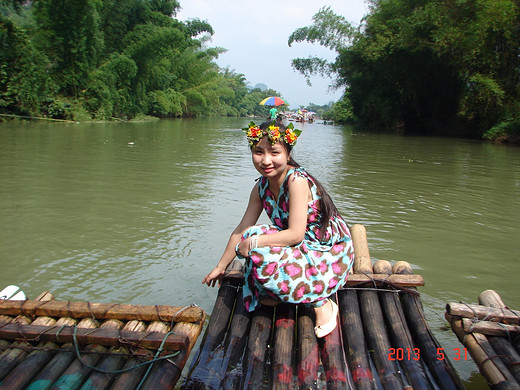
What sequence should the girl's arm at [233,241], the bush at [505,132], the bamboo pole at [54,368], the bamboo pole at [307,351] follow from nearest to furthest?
the bamboo pole at [54,368] < the bamboo pole at [307,351] < the girl's arm at [233,241] < the bush at [505,132]

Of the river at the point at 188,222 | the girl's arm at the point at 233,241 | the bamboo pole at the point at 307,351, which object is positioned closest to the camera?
the bamboo pole at the point at 307,351

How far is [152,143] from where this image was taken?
40.8 feet

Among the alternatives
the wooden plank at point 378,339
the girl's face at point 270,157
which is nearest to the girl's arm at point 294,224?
the girl's face at point 270,157

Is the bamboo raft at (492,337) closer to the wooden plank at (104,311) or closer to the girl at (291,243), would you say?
the girl at (291,243)

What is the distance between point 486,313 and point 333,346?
0.83 metres

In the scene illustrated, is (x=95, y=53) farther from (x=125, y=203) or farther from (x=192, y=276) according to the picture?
(x=192, y=276)

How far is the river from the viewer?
334cm

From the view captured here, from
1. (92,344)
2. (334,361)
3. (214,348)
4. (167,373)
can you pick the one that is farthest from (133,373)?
(334,361)

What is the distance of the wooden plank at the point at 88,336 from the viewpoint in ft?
6.36

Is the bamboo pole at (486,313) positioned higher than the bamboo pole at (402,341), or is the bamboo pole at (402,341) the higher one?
the bamboo pole at (486,313)

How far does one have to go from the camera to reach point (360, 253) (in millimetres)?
3092

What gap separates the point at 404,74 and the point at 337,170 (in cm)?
1698

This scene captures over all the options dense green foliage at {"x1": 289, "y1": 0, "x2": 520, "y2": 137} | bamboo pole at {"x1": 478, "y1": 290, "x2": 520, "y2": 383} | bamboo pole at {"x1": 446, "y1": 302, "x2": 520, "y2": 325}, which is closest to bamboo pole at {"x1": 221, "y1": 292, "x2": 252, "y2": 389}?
bamboo pole at {"x1": 446, "y1": 302, "x2": 520, "y2": 325}

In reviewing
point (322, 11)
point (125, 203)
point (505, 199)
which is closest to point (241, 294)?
point (125, 203)
